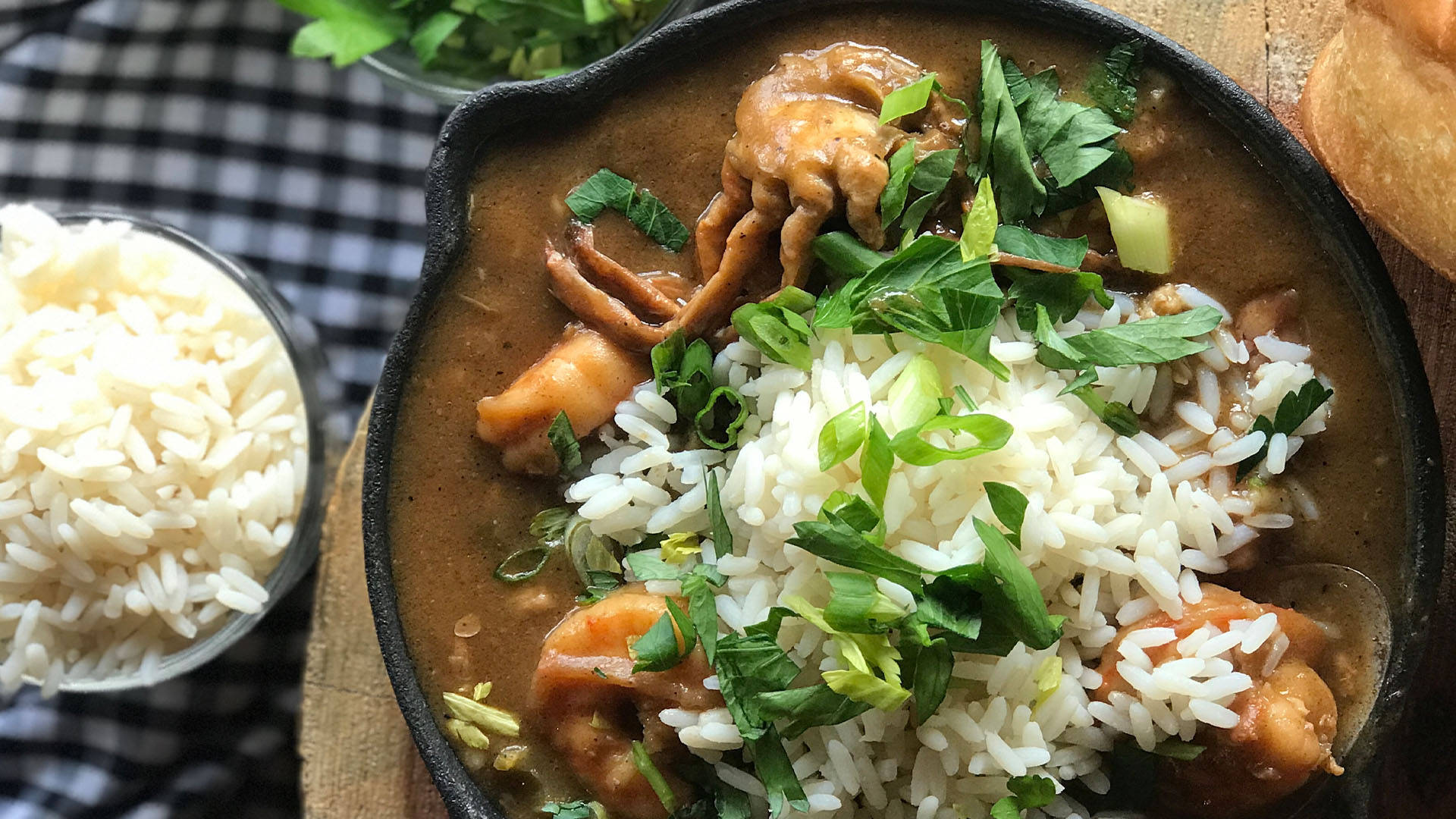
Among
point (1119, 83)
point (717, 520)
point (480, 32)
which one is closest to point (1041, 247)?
point (1119, 83)

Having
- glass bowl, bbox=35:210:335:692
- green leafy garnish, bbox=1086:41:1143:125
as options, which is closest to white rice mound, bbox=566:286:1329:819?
green leafy garnish, bbox=1086:41:1143:125

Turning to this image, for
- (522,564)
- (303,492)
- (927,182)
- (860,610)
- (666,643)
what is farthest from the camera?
(303,492)

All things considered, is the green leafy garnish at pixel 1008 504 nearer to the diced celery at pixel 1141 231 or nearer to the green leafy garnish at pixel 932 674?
the green leafy garnish at pixel 932 674

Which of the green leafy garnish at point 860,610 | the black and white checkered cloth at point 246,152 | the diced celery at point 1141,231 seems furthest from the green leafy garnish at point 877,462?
the black and white checkered cloth at point 246,152

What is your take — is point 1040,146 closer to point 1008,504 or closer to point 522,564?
point 1008,504

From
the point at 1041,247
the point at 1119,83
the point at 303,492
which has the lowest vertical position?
the point at 303,492

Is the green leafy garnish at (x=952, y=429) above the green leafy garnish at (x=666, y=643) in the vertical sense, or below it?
above

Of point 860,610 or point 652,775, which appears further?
point 652,775

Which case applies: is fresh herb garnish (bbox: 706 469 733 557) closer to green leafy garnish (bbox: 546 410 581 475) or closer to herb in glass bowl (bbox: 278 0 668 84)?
green leafy garnish (bbox: 546 410 581 475)
